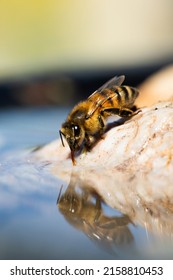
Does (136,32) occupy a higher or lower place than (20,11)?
lower

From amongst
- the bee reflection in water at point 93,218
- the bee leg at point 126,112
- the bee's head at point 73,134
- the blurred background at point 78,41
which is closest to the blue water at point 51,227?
the bee reflection in water at point 93,218

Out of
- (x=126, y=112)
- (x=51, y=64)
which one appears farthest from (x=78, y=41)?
(x=126, y=112)

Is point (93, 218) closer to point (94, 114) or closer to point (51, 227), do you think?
point (51, 227)

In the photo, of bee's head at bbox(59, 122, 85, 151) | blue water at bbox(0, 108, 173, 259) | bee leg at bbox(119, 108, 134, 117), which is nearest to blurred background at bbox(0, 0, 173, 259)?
blue water at bbox(0, 108, 173, 259)

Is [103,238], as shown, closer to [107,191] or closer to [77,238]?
[77,238]

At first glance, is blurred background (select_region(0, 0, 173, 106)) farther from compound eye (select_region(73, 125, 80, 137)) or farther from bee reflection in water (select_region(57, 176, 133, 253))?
bee reflection in water (select_region(57, 176, 133, 253))

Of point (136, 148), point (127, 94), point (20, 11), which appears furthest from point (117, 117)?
point (20, 11)
